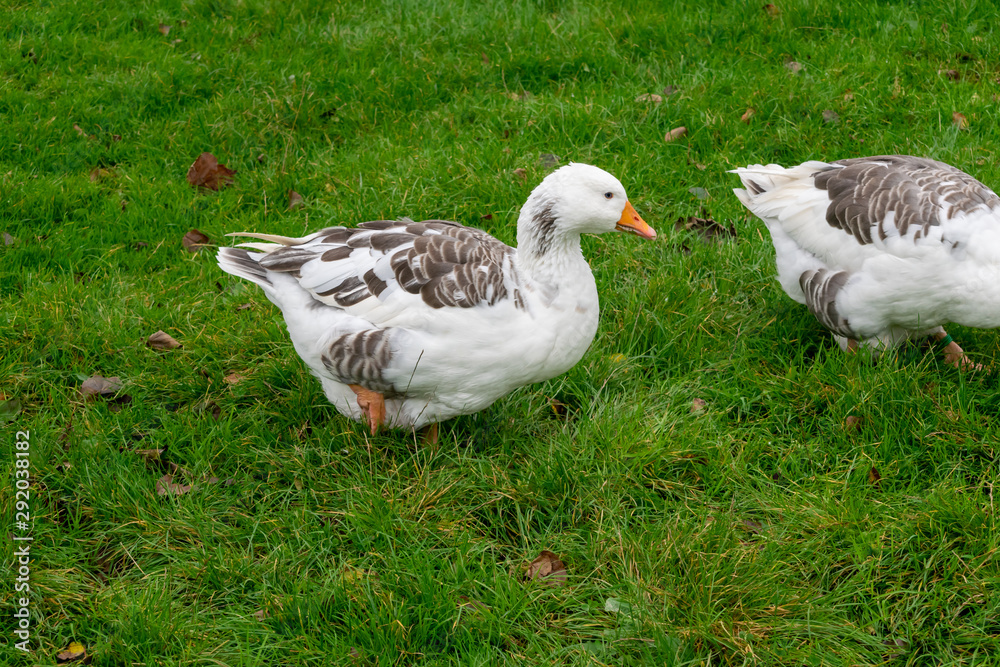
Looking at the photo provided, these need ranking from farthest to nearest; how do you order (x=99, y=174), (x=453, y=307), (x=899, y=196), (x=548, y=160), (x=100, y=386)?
(x=99, y=174)
(x=548, y=160)
(x=100, y=386)
(x=899, y=196)
(x=453, y=307)

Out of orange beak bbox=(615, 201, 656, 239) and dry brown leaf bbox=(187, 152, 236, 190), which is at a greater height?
orange beak bbox=(615, 201, 656, 239)

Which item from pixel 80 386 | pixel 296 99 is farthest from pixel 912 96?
pixel 80 386

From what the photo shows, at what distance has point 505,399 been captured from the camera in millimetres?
4238

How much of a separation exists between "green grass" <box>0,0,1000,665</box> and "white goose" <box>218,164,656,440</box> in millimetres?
361

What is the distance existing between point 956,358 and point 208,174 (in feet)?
15.8

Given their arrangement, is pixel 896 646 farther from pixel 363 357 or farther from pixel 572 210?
pixel 363 357

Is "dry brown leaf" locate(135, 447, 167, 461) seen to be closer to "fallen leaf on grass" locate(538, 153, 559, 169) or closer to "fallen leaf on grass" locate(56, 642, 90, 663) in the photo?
"fallen leaf on grass" locate(56, 642, 90, 663)

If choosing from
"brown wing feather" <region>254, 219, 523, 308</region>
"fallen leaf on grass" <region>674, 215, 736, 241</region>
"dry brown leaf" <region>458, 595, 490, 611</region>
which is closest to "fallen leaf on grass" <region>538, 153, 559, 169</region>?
"fallen leaf on grass" <region>674, 215, 736, 241</region>

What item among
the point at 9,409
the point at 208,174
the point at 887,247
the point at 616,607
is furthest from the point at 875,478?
the point at 208,174

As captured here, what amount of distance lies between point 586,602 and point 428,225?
1843 mm

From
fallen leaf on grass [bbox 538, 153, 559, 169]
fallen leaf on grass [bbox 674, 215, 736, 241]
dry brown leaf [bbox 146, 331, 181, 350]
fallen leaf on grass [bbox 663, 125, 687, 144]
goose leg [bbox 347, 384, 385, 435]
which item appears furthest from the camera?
fallen leaf on grass [bbox 663, 125, 687, 144]

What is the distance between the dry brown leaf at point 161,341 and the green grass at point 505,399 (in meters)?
0.06

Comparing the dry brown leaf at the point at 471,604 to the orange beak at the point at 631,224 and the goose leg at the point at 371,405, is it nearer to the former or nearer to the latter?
the goose leg at the point at 371,405

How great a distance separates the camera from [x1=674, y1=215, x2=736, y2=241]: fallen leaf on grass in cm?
528
